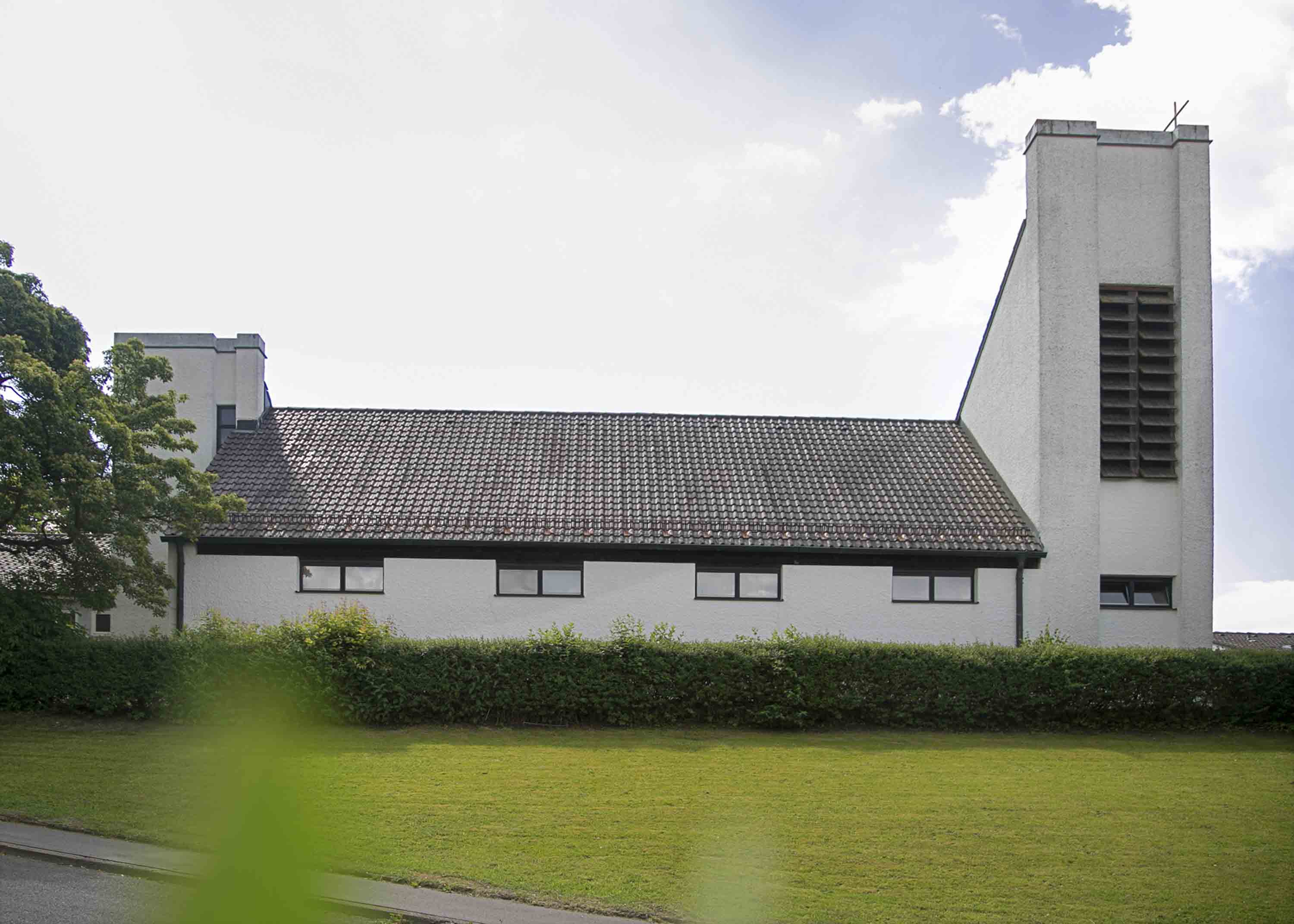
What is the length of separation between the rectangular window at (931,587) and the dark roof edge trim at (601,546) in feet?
1.47

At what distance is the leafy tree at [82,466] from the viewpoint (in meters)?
15.3

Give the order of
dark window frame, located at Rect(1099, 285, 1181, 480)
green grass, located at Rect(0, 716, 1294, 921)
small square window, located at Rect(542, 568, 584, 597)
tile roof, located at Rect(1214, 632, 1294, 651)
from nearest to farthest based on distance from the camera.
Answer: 1. green grass, located at Rect(0, 716, 1294, 921)
2. small square window, located at Rect(542, 568, 584, 597)
3. dark window frame, located at Rect(1099, 285, 1181, 480)
4. tile roof, located at Rect(1214, 632, 1294, 651)

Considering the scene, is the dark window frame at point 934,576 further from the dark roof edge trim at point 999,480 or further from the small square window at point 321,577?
the small square window at point 321,577

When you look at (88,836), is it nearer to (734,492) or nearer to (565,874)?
(565,874)

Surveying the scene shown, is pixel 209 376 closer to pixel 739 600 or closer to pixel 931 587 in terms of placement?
pixel 739 600

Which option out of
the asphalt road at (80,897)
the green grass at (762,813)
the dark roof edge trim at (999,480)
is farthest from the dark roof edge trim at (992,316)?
the asphalt road at (80,897)

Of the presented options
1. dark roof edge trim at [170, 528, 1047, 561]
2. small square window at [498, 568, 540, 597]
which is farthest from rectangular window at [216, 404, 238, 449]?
small square window at [498, 568, 540, 597]

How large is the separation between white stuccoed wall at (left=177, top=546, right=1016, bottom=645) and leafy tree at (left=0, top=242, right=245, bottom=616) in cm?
174

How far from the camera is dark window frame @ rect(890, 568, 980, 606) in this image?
65.1 feet

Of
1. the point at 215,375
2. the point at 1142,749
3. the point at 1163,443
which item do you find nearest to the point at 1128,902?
the point at 1142,749

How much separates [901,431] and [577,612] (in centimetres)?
971

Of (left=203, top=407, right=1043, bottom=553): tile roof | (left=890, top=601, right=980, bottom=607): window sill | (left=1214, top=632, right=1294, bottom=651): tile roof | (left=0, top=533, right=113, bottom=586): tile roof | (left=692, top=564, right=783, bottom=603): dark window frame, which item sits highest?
(left=203, top=407, right=1043, bottom=553): tile roof

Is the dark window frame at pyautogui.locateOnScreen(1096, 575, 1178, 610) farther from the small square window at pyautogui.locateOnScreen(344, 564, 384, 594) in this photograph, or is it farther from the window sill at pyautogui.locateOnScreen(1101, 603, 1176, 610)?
the small square window at pyautogui.locateOnScreen(344, 564, 384, 594)

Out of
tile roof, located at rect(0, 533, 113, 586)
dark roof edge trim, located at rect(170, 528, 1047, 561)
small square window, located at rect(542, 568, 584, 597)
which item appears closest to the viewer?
tile roof, located at rect(0, 533, 113, 586)
